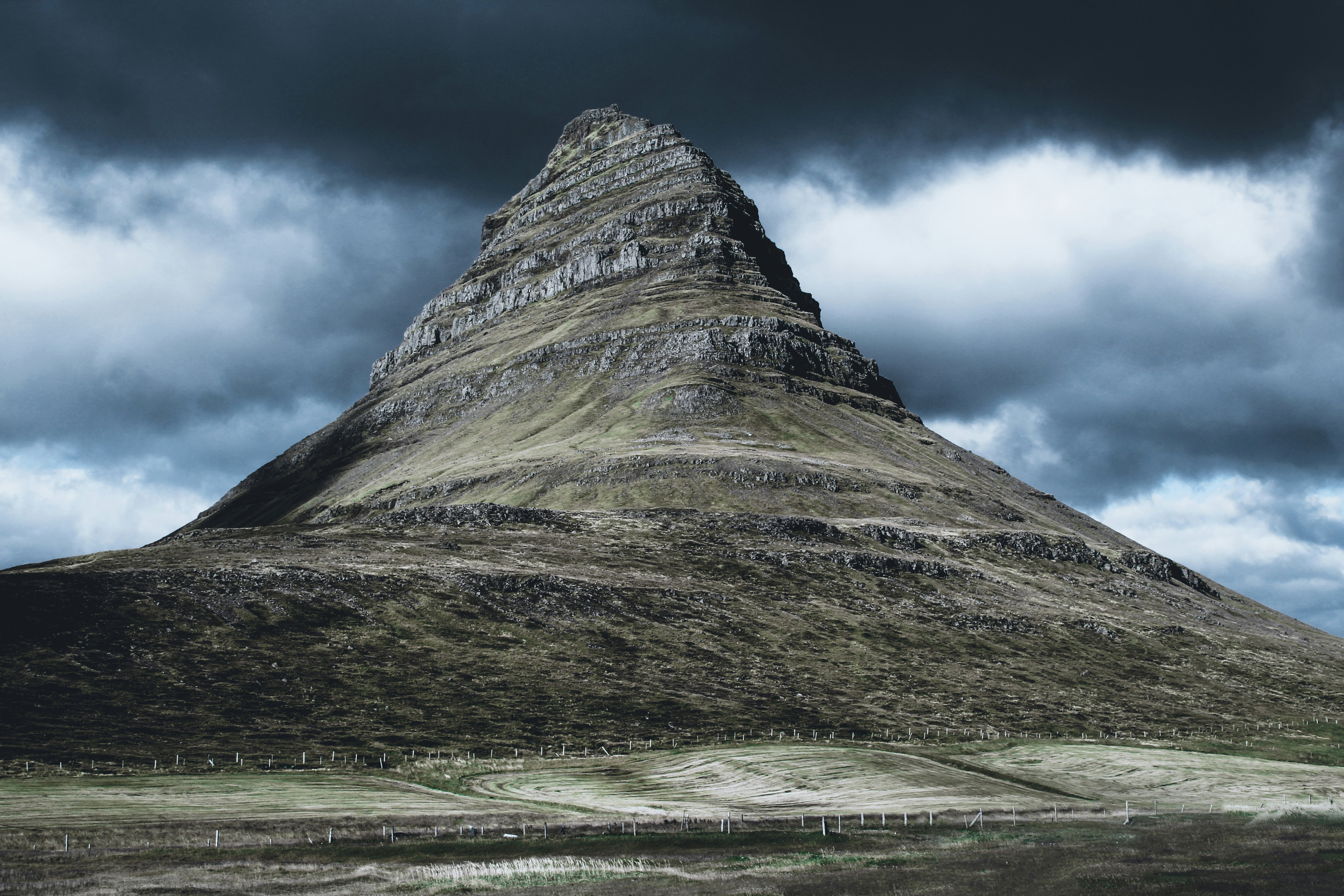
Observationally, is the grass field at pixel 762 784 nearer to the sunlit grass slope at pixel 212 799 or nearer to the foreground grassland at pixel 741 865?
the sunlit grass slope at pixel 212 799

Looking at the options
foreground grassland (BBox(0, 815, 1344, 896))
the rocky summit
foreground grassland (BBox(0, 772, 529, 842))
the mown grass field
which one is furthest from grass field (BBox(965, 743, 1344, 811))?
foreground grassland (BBox(0, 772, 529, 842))

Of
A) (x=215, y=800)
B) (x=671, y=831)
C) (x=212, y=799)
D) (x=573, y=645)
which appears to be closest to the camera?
(x=671, y=831)

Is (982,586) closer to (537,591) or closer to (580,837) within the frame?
(537,591)

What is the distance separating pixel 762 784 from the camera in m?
70.2

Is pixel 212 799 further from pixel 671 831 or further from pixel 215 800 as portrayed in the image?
pixel 671 831

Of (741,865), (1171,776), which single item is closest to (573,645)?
(1171,776)

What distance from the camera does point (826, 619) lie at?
528ft

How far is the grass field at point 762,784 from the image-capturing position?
203ft

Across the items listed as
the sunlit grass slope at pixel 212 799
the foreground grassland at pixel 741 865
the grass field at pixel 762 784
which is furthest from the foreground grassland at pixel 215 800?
the foreground grassland at pixel 741 865

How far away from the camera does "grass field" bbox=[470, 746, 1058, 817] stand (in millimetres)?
61875

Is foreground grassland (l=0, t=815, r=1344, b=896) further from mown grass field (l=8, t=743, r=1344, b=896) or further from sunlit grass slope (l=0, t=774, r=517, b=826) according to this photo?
sunlit grass slope (l=0, t=774, r=517, b=826)

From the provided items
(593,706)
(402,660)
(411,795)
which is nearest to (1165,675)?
(593,706)

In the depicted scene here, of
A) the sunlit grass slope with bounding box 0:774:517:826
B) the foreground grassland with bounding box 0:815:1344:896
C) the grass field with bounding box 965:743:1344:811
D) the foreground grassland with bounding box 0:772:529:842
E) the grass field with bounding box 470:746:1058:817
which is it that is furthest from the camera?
the grass field with bounding box 965:743:1344:811

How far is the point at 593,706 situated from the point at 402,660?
25847mm
